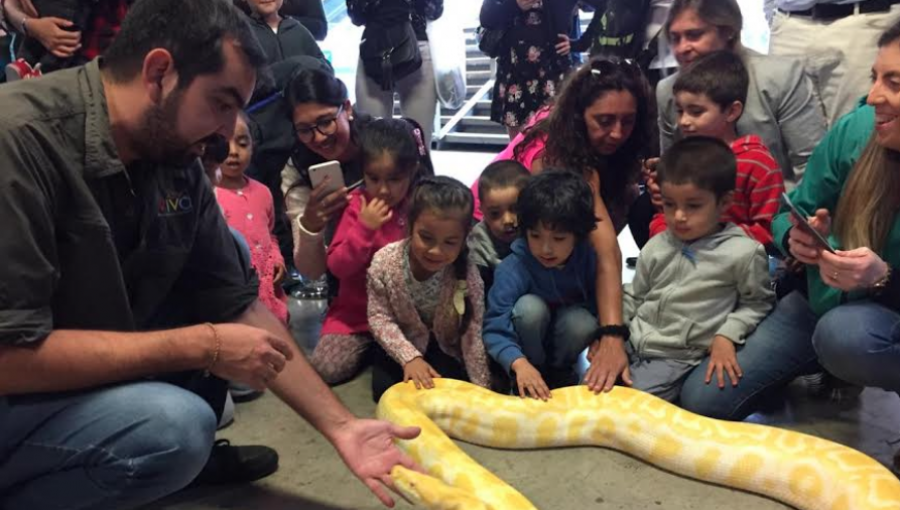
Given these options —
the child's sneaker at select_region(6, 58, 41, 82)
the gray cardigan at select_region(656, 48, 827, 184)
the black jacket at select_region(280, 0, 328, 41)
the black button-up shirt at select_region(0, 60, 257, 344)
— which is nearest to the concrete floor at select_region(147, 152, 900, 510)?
the black button-up shirt at select_region(0, 60, 257, 344)

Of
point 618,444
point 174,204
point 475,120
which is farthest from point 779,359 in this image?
point 475,120

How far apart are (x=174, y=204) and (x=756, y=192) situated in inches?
72.1

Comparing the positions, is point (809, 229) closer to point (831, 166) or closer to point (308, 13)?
point (831, 166)

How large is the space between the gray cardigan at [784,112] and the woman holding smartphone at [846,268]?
58cm

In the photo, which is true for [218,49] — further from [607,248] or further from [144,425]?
[607,248]

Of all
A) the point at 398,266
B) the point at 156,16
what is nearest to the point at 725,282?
the point at 398,266

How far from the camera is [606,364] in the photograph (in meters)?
2.39

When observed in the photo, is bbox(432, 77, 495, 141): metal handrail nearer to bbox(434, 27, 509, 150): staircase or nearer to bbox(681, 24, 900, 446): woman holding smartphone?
bbox(434, 27, 509, 150): staircase

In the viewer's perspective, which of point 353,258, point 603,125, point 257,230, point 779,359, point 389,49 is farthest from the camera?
point 389,49

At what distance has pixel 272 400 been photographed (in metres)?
2.54

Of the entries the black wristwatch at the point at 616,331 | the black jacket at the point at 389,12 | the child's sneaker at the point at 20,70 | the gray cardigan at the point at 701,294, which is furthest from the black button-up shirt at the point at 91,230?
the black jacket at the point at 389,12

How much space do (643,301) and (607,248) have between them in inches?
8.3

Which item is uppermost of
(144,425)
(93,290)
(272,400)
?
(93,290)

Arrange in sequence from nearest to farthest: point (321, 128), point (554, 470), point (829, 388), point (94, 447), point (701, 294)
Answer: point (94, 447), point (554, 470), point (701, 294), point (829, 388), point (321, 128)
